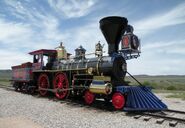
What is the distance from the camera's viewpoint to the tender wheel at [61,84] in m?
14.2

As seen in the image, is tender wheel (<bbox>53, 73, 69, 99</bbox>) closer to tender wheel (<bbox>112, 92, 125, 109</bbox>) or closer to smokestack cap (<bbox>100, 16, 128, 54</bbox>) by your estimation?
smokestack cap (<bbox>100, 16, 128, 54</bbox>)

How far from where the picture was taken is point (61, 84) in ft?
48.0

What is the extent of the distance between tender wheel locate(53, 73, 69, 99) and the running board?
4.44 meters

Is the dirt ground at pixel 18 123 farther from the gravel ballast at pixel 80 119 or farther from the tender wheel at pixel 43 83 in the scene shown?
the tender wheel at pixel 43 83

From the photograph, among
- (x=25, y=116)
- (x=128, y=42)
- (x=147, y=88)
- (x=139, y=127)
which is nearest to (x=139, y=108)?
(x=147, y=88)

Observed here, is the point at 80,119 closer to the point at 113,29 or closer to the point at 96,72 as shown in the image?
the point at 96,72

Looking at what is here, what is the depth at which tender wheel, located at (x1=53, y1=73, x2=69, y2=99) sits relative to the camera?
14248mm

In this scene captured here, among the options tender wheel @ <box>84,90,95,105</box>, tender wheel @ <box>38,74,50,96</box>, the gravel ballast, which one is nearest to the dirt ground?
the gravel ballast

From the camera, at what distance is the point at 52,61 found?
1680cm

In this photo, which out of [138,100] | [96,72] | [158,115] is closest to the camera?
[158,115]

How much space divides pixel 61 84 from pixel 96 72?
10.9ft

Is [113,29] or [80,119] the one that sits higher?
[113,29]

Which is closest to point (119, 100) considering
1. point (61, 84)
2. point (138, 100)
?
point (138, 100)

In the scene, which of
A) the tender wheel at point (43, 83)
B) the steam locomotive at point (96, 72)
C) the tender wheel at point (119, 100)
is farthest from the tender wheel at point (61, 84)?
the tender wheel at point (119, 100)
